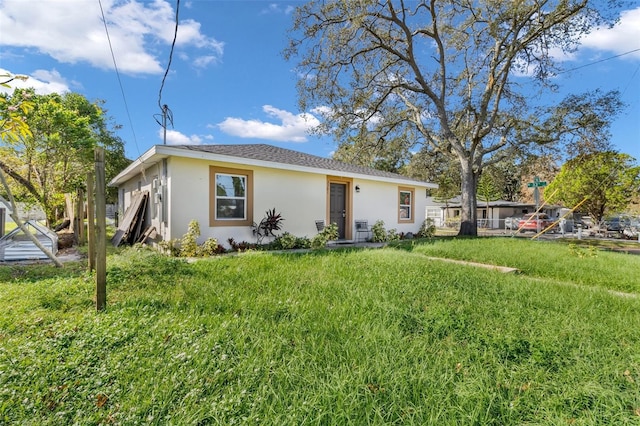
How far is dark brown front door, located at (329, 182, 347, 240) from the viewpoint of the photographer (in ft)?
35.7

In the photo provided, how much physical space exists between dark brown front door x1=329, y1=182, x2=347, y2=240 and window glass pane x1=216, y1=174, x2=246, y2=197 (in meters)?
3.46

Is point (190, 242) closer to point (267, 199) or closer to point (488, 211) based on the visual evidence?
point (267, 199)

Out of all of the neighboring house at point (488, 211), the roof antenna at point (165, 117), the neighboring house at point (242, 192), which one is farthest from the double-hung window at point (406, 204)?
the neighboring house at point (488, 211)

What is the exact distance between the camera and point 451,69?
15656mm

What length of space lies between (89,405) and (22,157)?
1617 cm

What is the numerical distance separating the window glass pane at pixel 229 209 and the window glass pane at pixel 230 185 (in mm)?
196

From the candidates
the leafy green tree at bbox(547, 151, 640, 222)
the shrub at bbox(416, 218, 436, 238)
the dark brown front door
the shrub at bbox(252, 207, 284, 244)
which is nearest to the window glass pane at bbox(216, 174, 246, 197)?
the shrub at bbox(252, 207, 284, 244)

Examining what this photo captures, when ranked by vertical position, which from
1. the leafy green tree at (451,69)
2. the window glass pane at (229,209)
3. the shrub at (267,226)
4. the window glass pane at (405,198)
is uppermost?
the leafy green tree at (451,69)

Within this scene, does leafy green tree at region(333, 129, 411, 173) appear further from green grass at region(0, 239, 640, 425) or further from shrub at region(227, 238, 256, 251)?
green grass at region(0, 239, 640, 425)

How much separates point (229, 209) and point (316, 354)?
6705mm

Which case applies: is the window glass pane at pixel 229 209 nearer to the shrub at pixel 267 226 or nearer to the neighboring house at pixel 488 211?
the shrub at pixel 267 226

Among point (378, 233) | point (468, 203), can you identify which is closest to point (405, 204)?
point (378, 233)

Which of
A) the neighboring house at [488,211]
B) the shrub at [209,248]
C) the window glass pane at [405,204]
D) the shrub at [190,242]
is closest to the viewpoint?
the shrub at [190,242]

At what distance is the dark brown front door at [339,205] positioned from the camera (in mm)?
10882
